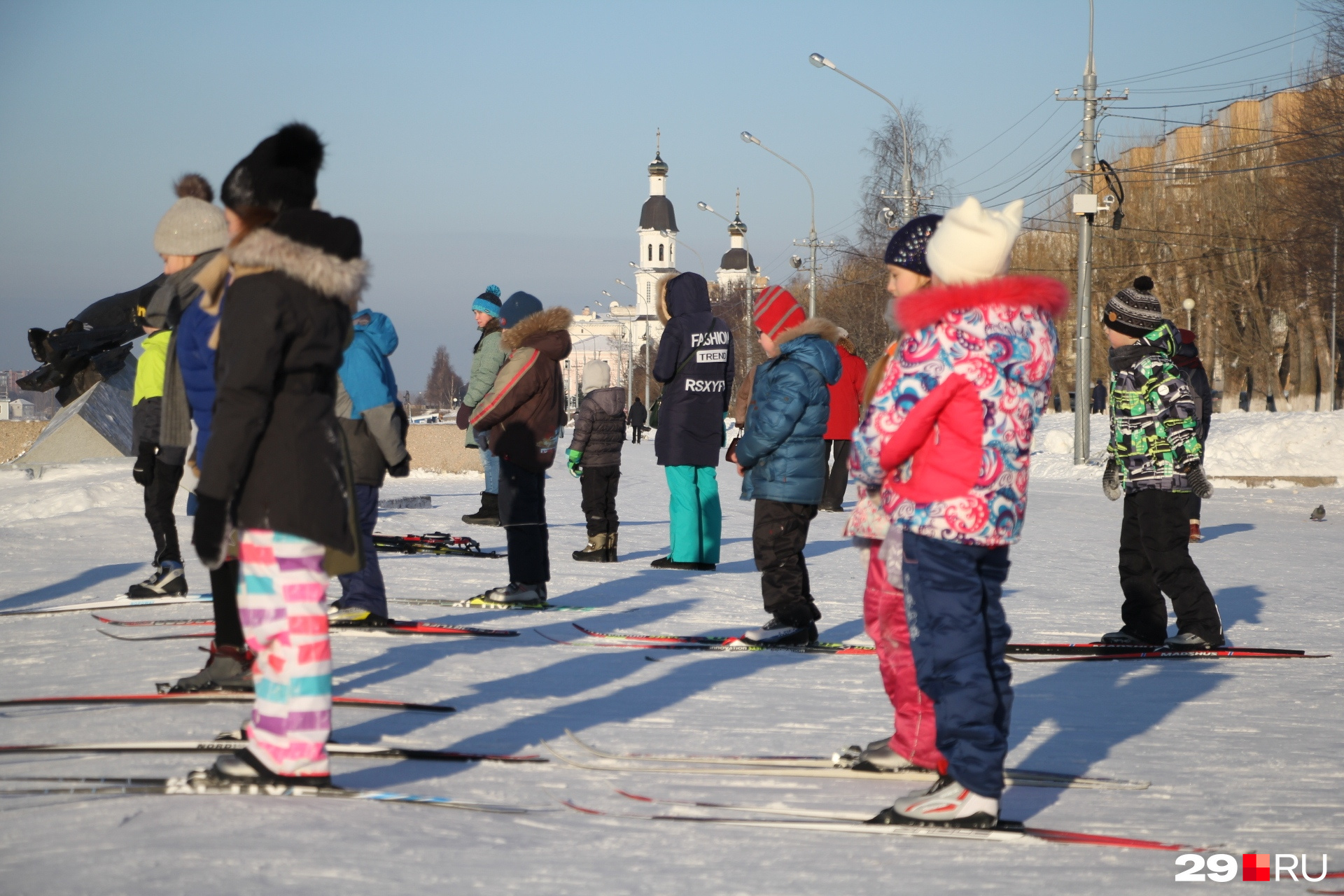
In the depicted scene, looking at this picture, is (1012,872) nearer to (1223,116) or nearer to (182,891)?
(182,891)

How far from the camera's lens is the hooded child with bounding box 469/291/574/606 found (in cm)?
757

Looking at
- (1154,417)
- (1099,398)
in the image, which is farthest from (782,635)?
(1099,398)

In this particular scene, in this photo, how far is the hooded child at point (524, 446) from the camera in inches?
298

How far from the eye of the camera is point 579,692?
17.7ft

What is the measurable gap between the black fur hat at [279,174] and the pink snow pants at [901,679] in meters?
2.20

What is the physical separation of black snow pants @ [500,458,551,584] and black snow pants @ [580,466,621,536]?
2.77 meters

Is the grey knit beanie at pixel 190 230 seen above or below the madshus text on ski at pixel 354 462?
above

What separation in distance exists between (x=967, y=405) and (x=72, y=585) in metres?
6.92

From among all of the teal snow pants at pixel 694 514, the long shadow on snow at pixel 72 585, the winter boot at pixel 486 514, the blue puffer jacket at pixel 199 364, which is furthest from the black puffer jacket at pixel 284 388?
the winter boot at pixel 486 514

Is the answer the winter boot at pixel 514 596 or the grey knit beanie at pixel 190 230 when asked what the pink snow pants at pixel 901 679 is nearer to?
the grey knit beanie at pixel 190 230

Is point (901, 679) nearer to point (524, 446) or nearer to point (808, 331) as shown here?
point (808, 331)

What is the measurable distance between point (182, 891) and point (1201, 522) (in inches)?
562

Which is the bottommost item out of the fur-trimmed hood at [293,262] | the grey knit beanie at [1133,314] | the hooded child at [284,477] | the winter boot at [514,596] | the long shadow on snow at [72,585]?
the long shadow on snow at [72,585]

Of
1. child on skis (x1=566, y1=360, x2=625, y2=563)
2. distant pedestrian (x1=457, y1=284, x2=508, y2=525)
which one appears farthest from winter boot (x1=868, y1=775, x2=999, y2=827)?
distant pedestrian (x1=457, y1=284, x2=508, y2=525)
